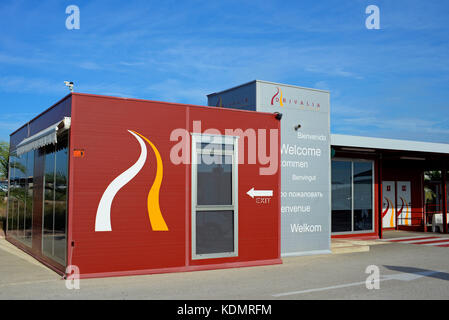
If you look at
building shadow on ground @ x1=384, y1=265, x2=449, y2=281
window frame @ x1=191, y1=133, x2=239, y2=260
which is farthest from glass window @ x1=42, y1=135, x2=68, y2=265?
building shadow on ground @ x1=384, y1=265, x2=449, y2=281

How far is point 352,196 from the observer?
15.9 meters

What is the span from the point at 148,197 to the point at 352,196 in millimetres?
9008

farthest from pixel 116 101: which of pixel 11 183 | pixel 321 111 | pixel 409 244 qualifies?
pixel 409 244

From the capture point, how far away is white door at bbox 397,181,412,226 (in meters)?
20.0

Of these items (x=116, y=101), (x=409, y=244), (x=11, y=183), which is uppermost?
(x=116, y=101)

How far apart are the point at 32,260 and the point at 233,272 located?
4725 mm

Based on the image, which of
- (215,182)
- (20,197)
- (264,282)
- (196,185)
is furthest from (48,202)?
(264,282)

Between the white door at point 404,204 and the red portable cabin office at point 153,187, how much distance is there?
11409 mm

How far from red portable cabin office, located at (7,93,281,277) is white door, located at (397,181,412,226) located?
1141 cm

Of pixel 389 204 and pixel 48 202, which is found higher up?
pixel 48 202

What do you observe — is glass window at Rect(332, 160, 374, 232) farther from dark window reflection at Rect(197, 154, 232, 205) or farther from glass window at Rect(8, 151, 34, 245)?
glass window at Rect(8, 151, 34, 245)

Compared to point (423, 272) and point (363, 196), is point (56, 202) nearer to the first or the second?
point (423, 272)
